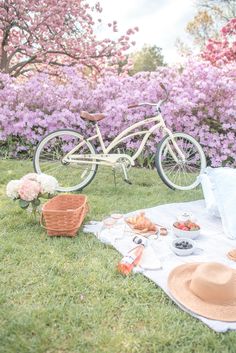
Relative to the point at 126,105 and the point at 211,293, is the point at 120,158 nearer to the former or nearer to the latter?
the point at 126,105

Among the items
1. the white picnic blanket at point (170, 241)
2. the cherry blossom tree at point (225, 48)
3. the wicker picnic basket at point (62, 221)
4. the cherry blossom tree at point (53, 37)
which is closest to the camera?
the white picnic blanket at point (170, 241)

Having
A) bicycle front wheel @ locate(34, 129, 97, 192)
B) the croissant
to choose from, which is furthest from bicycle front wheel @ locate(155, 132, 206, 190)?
the croissant

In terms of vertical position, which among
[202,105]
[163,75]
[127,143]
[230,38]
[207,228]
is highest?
→ [230,38]

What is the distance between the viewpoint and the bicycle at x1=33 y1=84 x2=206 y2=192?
4.29 meters

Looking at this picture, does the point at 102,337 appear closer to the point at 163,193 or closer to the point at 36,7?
the point at 163,193

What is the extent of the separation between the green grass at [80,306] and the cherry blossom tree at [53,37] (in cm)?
635

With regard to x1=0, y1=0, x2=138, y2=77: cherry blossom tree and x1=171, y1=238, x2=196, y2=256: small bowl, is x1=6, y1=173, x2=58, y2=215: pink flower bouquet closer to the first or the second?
x1=171, y1=238, x2=196, y2=256: small bowl

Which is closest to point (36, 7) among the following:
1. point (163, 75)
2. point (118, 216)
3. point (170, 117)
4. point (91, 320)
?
point (163, 75)

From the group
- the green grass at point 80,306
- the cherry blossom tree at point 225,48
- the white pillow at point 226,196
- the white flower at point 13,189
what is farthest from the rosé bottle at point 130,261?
the cherry blossom tree at point 225,48

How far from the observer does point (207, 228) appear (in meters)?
3.36

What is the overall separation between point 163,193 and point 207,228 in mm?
1081

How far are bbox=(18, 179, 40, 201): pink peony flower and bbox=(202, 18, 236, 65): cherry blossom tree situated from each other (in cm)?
696

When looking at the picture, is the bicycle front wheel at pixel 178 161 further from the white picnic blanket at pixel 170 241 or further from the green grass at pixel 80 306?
the green grass at pixel 80 306

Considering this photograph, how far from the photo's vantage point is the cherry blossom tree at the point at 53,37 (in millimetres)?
8336
